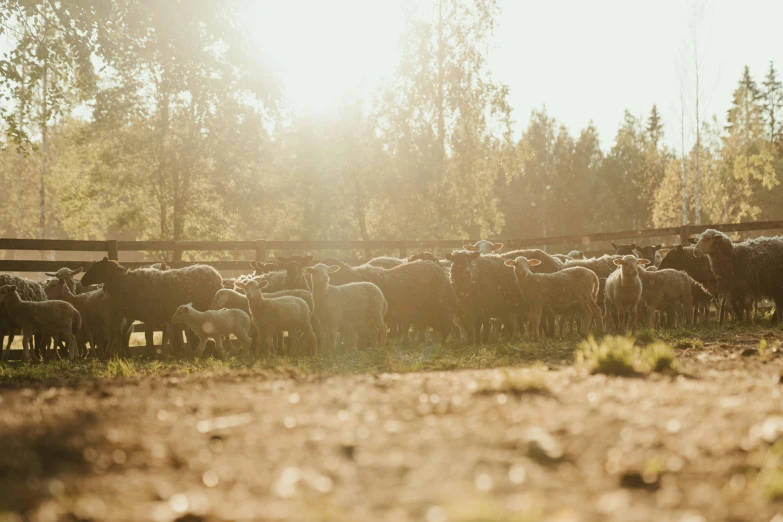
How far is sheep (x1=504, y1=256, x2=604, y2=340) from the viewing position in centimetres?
1230

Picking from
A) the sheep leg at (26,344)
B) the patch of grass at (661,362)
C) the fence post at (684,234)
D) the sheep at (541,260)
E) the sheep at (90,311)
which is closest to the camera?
the patch of grass at (661,362)

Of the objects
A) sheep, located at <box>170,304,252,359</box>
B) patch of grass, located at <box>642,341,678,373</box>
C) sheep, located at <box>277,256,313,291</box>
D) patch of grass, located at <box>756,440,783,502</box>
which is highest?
sheep, located at <box>277,256,313,291</box>

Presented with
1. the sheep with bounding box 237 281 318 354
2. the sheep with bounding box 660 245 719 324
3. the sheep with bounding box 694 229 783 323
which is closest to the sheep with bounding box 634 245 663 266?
the sheep with bounding box 660 245 719 324

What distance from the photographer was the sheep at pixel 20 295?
12453 millimetres

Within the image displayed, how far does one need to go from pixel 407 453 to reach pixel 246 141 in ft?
93.1

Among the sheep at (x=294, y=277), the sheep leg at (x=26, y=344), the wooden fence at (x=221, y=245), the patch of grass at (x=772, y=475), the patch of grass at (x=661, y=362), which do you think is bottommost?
the sheep leg at (x=26, y=344)

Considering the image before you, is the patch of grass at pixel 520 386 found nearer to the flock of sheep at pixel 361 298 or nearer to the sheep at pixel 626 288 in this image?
the flock of sheep at pixel 361 298

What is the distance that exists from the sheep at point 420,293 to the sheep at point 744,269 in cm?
546

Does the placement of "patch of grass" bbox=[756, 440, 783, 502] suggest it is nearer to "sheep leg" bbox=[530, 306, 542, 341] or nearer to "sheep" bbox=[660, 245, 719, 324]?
"sheep leg" bbox=[530, 306, 542, 341]

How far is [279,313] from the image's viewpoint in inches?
449

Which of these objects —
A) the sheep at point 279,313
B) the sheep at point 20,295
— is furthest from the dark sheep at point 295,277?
the sheep at point 20,295

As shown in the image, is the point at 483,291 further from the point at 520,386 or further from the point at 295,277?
the point at 520,386

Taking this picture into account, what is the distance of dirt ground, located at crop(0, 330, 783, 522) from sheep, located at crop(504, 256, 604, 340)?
7.08 metres

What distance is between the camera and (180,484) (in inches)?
114
